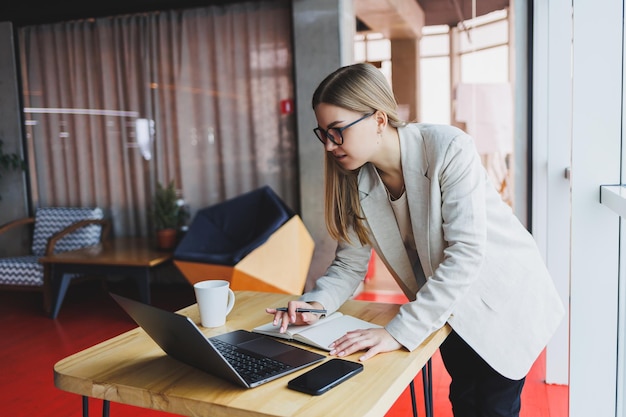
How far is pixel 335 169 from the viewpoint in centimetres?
166

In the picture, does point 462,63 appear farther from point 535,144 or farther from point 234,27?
point 234,27

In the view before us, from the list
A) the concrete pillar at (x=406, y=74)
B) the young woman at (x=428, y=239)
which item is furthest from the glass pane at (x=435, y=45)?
the young woman at (x=428, y=239)

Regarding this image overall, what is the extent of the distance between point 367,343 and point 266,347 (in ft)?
0.77

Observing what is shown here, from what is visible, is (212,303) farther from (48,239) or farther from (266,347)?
(48,239)

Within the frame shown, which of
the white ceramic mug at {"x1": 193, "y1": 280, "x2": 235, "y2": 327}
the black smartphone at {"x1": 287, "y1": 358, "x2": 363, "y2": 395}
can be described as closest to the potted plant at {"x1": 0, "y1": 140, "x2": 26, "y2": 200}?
the white ceramic mug at {"x1": 193, "y1": 280, "x2": 235, "y2": 327}

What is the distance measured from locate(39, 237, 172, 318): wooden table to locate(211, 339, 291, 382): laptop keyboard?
342 centimetres

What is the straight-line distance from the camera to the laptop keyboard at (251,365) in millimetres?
1156

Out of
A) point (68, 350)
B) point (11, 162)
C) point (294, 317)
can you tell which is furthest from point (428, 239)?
point (11, 162)

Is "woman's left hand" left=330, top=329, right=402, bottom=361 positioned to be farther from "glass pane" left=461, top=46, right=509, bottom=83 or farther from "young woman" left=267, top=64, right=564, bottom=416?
"glass pane" left=461, top=46, right=509, bottom=83

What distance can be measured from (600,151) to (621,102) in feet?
0.53

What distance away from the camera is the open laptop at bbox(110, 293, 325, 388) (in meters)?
1.06

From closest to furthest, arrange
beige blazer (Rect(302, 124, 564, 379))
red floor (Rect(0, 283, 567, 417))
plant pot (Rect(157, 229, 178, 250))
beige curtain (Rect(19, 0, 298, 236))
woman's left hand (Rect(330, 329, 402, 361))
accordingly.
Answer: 1. woman's left hand (Rect(330, 329, 402, 361))
2. beige blazer (Rect(302, 124, 564, 379))
3. red floor (Rect(0, 283, 567, 417))
4. plant pot (Rect(157, 229, 178, 250))
5. beige curtain (Rect(19, 0, 298, 236))

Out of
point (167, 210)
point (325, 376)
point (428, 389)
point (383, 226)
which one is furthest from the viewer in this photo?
point (167, 210)

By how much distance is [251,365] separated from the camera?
1210 millimetres
